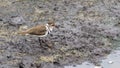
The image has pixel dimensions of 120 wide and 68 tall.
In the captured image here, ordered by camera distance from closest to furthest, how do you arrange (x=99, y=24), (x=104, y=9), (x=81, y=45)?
(x=81, y=45) < (x=99, y=24) < (x=104, y=9)

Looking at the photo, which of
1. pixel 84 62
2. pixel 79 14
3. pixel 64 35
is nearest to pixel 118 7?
pixel 79 14

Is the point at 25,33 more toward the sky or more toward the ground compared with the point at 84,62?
more toward the sky

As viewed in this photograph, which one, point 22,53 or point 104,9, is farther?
point 104,9

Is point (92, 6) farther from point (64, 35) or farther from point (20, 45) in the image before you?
point (20, 45)

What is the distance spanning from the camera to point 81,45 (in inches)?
415

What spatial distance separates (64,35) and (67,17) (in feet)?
A: 4.75

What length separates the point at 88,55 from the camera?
1009 centimetres

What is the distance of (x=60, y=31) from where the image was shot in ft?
37.5

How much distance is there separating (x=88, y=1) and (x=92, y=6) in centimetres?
43

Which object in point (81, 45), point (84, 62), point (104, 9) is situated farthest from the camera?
point (104, 9)

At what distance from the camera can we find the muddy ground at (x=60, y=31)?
975 centimetres

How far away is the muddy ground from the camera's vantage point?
9753mm

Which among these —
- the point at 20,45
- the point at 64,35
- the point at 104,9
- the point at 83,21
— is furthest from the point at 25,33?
the point at 104,9

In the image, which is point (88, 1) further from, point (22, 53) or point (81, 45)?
point (22, 53)
